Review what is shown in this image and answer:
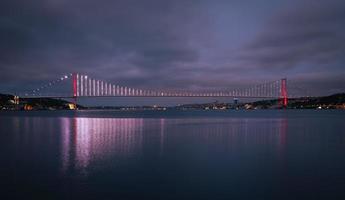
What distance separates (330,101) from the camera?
96188mm

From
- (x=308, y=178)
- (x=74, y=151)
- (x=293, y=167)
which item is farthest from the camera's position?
(x=74, y=151)

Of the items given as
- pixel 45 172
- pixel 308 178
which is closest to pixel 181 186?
pixel 308 178

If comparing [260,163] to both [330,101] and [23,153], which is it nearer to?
[23,153]

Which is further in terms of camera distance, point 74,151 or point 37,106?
point 37,106

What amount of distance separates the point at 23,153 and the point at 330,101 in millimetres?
98854

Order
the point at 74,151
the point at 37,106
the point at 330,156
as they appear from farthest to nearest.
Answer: the point at 37,106
the point at 74,151
the point at 330,156

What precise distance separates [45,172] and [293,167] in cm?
642

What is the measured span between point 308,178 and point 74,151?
7741 millimetres

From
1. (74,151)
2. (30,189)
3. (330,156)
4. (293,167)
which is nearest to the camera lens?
(30,189)

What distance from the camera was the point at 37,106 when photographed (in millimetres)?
91625

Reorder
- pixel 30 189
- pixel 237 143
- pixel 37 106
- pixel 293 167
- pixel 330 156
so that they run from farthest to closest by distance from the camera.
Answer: pixel 37 106 → pixel 237 143 → pixel 330 156 → pixel 293 167 → pixel 30 189

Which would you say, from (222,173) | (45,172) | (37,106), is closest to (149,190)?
(222,173)

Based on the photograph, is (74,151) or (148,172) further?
(74,151)

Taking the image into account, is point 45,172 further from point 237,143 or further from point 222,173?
point 237,143
